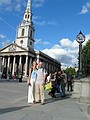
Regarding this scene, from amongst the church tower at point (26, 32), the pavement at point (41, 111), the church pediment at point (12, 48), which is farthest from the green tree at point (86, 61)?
the pavement at point (41, 111)

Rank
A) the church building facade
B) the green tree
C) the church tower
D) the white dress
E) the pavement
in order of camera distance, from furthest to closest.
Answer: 1. the church tower
2. the church building facade
3. the green tree
4. the white dress
5. the pavement

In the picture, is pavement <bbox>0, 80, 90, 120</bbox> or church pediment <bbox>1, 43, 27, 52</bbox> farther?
church pediment <bbox>1, 43, 27, 52</bbox>

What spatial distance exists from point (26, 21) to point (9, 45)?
13174mm

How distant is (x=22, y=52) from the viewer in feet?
314

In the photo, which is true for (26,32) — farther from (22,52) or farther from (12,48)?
(22,52)

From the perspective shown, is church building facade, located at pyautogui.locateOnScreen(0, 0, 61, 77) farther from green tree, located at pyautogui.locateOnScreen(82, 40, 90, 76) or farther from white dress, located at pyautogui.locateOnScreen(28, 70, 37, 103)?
white dress, located at pyautogui.locateOnScreen(28, 70, 37, 103)

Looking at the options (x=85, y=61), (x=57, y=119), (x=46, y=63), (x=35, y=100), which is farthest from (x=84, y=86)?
(x=46, y=63)

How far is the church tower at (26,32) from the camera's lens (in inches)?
3943

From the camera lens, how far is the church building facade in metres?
96.3

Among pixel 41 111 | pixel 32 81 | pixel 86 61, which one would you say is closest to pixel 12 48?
pixel 86 61

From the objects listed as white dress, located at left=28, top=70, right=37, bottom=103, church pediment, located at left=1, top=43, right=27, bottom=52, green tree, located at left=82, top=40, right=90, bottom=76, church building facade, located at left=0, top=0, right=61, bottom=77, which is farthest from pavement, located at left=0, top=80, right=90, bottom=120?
church pediment, located at left=1, top=43, right=27, bottom=52

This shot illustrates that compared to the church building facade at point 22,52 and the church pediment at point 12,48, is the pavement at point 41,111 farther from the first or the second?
the church pediment at point 12,48

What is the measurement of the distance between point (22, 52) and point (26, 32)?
1002cm

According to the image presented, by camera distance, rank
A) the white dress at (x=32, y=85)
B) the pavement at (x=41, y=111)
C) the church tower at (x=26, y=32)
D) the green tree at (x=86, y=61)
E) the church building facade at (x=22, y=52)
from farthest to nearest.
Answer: the church tower at (x=26, y=32)
the church building facade at (x=22, y=52)
the green tree at (x=86, y=61)
the white dress at (x=32, y=85)
the pavement at (x=41, y=111)
